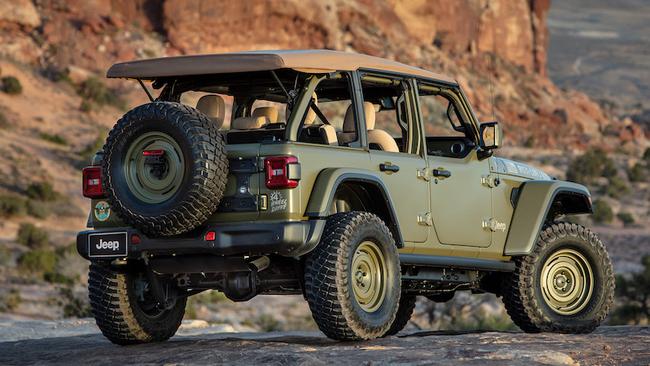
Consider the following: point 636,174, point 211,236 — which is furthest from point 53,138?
point 211,236

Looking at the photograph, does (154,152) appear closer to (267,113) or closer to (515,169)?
(267,113)

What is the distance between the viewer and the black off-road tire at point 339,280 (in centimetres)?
819

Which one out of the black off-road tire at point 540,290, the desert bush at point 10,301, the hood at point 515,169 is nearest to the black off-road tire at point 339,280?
the black off-road tire at point 540,290

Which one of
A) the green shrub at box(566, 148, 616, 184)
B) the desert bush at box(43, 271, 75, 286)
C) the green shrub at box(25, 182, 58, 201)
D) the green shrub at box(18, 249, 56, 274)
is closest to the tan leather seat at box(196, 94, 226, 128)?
the desert bush at box(43, 271, 75, 286)

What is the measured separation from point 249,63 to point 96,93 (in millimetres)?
43689


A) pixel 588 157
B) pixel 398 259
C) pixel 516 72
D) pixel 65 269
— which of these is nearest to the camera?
pixel 398 259

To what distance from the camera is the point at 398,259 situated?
8812 mm

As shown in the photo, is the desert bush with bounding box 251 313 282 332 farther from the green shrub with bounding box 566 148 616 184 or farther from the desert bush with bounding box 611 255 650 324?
the green shrub with bounding box 566 148 616 184

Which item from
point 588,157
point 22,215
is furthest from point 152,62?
point 588,157

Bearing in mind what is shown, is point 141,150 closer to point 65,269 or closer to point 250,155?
point 250,155

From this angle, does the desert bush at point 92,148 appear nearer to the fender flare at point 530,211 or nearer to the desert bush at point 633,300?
the desert bush at point 633,300

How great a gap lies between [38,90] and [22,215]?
52.5 feet

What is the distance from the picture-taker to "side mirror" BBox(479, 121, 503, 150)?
33.1 feet

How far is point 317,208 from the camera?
8.20 metres
